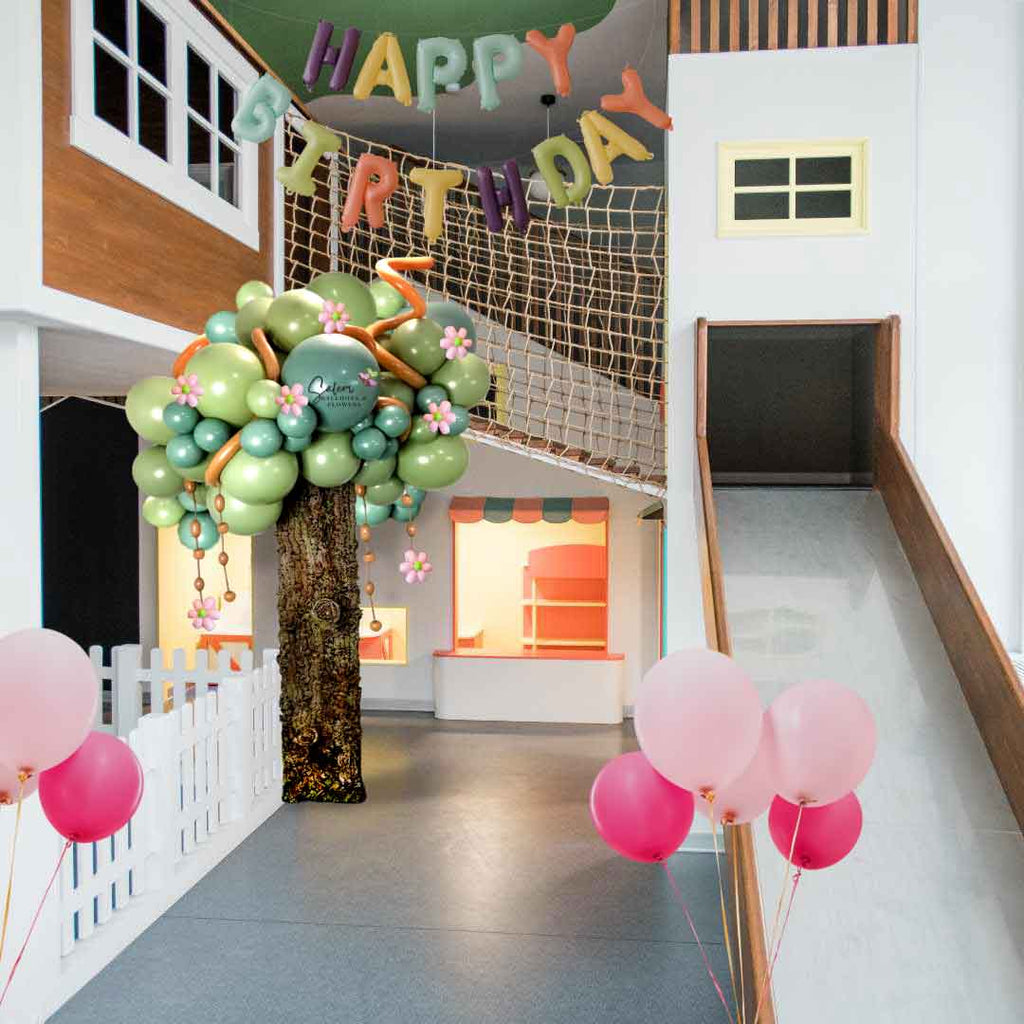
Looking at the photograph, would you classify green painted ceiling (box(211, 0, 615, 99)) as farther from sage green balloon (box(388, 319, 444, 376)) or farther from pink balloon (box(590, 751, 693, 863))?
pink balloon (box(590, 751, 693, 863))

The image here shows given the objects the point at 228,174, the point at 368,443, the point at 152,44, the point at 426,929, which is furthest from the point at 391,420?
the point at 426,929

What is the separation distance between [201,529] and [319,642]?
97 cm

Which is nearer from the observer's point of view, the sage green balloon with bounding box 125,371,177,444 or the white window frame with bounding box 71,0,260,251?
the white window frame with bounding box 71,0,260,251

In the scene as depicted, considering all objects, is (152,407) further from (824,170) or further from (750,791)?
(824,170)

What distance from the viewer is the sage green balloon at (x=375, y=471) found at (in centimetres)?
481

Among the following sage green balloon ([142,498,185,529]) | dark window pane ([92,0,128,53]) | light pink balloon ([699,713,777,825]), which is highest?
dark window pane ([92,0,128,53])

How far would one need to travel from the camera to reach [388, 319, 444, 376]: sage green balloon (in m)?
4.83

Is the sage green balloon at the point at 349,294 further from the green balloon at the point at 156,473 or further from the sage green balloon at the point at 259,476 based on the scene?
the green balloon at the point at 156,473

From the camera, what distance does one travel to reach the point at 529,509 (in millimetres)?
8430

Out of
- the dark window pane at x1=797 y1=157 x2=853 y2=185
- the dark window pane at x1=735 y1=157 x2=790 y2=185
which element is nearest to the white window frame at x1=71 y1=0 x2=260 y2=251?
the dark window pane at x1=735 y1=157 x2=790 y2=185

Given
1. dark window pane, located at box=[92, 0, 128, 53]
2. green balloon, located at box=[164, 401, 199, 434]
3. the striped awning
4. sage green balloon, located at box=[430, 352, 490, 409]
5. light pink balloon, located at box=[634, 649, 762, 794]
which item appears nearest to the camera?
light pink balloon, located at box=[634, 649, 762, 794]

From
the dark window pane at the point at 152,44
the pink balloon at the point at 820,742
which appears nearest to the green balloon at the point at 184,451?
the dark window pane at the point at 152,44

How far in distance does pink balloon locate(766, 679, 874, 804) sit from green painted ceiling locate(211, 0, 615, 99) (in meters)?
5.18

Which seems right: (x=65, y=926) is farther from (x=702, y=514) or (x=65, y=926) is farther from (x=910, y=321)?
(x=910, y=321)
